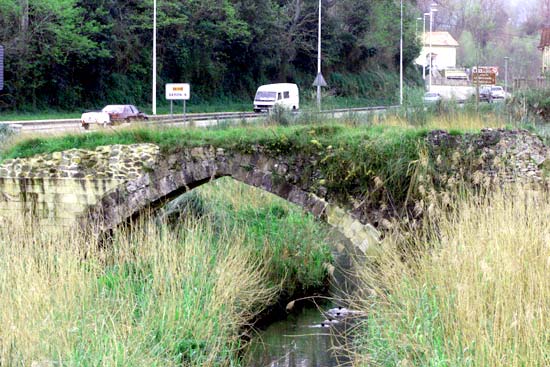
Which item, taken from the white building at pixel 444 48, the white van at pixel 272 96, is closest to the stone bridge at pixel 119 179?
the white van at pixel 272 96

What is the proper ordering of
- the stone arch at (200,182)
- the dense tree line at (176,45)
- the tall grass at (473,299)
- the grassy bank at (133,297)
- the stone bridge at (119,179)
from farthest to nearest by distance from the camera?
the dense tree line at (176,45) < the stone bridge at (119,179) < the stone arch at (200,182) < the grassy bank at (133,297) < the tall grass at (473,299)

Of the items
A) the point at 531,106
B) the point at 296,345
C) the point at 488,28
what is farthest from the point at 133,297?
the point at 488,28

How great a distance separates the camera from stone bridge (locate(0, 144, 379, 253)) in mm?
A: 13758

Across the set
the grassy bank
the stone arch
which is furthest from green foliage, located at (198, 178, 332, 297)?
the stone arch

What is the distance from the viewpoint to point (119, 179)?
14.4 m

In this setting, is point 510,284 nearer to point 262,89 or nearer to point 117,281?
point 117,281

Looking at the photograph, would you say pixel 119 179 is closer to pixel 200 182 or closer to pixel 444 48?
pixel 200 182

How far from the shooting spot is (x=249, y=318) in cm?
1236

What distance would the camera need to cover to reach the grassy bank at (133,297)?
26.5 ft

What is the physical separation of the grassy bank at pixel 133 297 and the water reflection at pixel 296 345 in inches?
16.5

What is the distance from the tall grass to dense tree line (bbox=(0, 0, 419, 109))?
89.9 ft

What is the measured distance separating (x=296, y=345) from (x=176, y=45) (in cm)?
2949

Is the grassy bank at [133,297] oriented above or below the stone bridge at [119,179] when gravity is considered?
below

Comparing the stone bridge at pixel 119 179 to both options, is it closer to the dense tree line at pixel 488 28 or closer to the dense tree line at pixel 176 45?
the dense tree line at pixel 176 45
